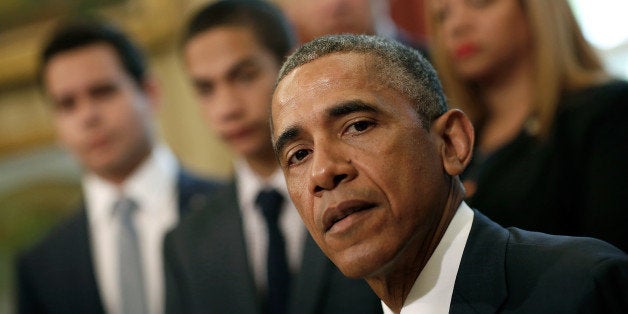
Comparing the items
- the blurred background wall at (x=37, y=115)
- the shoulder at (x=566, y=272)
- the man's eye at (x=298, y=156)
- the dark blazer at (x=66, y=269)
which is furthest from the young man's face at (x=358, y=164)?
the blurred background wall at (x=37, y=115)

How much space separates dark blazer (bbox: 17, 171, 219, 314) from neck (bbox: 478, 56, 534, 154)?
76 centimetres

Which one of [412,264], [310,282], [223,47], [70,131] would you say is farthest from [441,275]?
[70,131]

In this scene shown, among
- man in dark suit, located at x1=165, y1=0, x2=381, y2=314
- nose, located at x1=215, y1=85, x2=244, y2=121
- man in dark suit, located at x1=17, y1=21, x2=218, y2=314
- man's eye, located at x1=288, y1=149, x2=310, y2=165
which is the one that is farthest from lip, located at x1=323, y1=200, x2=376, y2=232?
man in dark suit, located at x1=17, y1=21, x2=218, y2=314

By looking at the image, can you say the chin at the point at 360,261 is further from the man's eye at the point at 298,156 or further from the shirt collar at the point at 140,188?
the shirt collar at the point at 140,188

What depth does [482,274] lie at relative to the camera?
1.16 metres

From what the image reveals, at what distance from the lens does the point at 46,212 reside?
457 centimetres

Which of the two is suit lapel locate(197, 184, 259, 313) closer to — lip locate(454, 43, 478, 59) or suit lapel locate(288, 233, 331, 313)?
suit lapel locate(288, 233, 331, 313)

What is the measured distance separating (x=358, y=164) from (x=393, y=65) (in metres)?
0.17

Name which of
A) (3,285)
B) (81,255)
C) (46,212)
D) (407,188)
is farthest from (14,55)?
(407,188)

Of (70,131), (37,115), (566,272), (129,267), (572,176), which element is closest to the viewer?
(566,272)

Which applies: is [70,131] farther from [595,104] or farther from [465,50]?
[595,104]

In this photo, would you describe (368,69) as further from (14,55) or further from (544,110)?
(14,55)

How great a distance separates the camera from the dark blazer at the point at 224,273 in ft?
5.29

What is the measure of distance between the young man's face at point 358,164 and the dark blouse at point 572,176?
41cm
